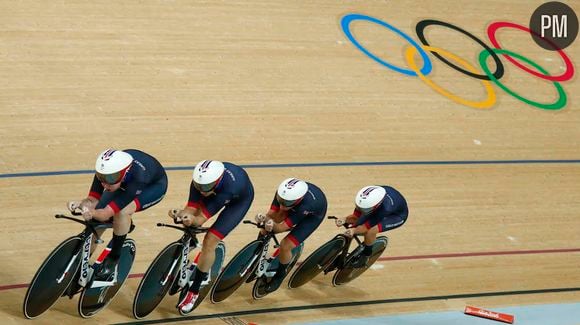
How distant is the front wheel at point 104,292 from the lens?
5453 mm

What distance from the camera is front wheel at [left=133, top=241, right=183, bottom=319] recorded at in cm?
556

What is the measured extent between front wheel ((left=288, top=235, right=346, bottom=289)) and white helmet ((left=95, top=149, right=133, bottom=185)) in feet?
5.75

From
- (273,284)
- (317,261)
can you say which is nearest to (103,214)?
(273,284)

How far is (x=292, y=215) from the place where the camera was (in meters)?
6.05

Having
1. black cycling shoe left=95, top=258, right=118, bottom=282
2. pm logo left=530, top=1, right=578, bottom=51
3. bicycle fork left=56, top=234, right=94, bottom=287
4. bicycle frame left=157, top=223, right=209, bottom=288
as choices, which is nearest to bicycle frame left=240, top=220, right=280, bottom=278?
bicycle frame left=157, top=223, right=209, bottom=288

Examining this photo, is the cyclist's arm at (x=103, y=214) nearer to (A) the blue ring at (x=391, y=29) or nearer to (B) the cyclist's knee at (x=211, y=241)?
(B) the cyclist's knee at (x=211, y=241)

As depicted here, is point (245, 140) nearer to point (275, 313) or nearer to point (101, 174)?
point (275, 313)

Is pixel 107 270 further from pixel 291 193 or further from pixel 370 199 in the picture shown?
pixel 370 199

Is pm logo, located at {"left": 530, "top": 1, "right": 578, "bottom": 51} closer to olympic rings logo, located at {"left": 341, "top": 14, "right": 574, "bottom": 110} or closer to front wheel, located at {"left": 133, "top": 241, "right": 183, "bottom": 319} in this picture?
olympic rings logo, located at {"left": 341, "top": 14, "right": 574, "bottom": 110}

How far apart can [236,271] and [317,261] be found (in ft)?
2.26

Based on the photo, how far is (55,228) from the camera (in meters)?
6.59

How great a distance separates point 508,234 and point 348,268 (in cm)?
170

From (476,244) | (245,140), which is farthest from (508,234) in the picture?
(245,140)

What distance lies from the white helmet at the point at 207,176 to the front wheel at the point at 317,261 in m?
1.24
